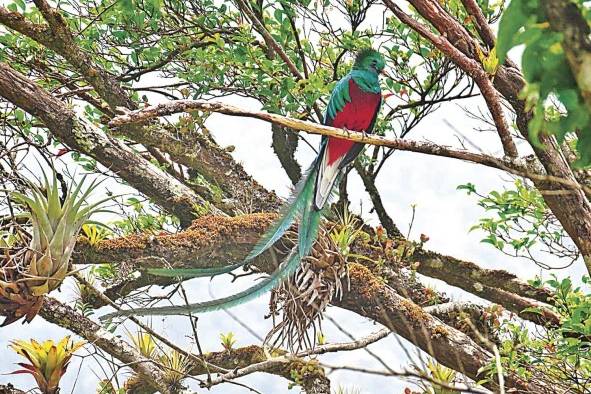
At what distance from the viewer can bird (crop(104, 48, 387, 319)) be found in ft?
5.96

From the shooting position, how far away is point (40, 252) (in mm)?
1646

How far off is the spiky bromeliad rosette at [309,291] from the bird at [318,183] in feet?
0.32

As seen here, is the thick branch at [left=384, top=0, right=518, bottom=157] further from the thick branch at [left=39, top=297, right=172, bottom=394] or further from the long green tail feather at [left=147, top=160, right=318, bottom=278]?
the thick branch at [left=39, top=297, right=172, bottom=394]

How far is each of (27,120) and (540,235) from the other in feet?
6.02

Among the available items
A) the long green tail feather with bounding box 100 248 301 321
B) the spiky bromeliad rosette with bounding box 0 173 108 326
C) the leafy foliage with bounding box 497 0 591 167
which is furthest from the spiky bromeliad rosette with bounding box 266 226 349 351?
the leafy foliage with bounding box 497 0 591 167

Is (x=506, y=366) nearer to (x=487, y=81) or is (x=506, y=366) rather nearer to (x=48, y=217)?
(x=487, y=81)

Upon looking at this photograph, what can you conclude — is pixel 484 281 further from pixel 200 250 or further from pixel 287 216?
pixel 200 250

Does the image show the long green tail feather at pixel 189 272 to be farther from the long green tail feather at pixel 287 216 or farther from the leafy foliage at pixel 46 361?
the leafy foliage at pixel 46 361

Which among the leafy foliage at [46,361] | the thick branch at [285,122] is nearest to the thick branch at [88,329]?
the leafy foliage at [46,361]

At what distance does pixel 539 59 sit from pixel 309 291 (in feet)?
4.94

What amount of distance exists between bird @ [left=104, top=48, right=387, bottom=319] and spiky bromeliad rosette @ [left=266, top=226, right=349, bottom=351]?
3.8 inches

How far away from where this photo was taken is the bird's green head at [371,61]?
7.23 ft

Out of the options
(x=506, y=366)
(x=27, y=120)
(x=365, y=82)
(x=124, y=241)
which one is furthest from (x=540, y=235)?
(x=27, y=120)

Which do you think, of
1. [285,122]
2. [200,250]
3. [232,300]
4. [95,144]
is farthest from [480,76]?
[95,144]
